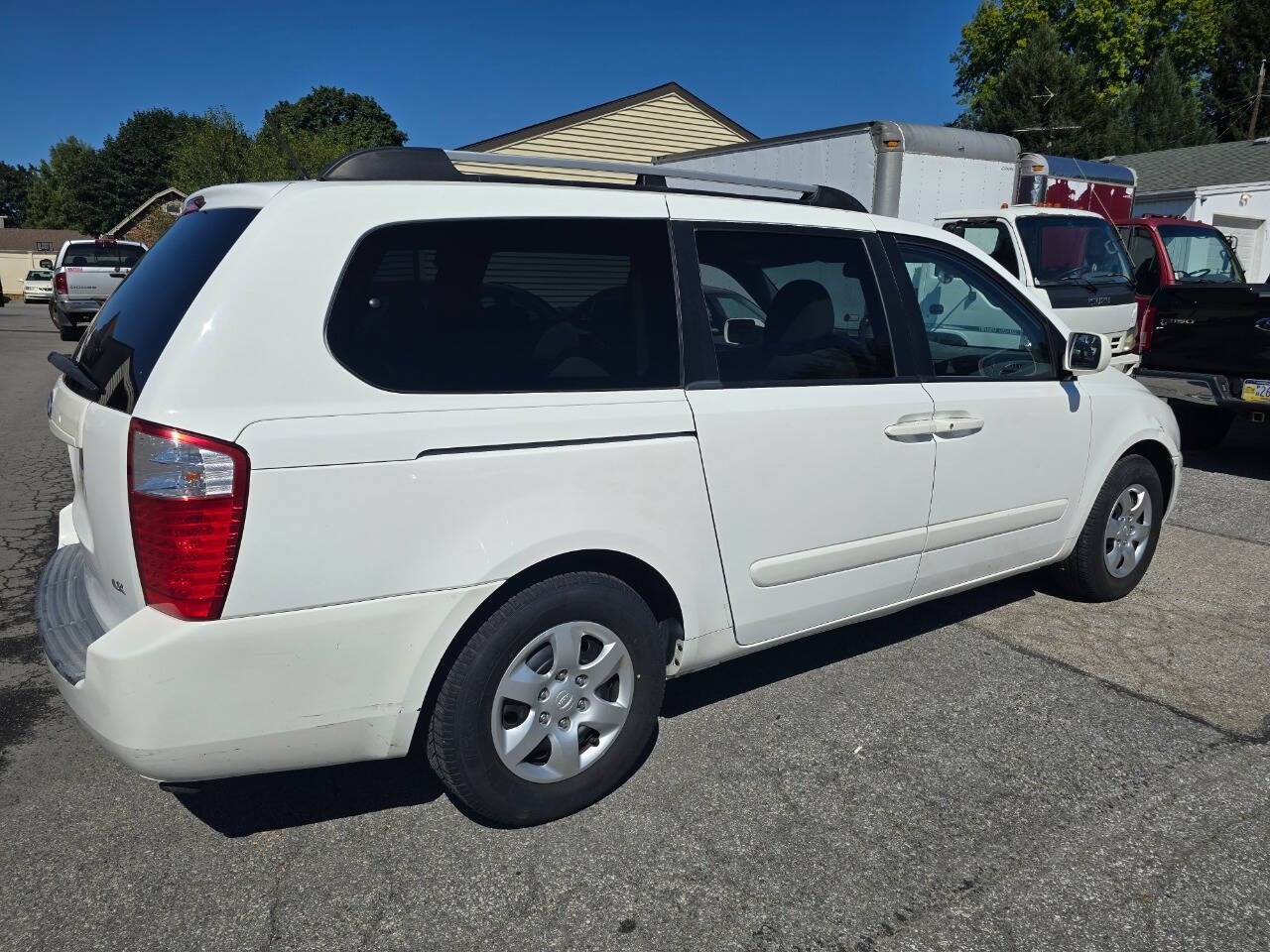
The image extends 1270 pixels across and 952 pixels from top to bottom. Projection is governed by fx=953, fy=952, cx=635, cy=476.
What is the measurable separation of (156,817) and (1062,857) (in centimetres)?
264

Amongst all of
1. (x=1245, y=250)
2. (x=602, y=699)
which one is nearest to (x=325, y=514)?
(x=602, y=699)

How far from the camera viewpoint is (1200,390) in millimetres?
7648

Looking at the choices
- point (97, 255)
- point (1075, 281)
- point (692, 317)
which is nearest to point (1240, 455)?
point (1075, 281)

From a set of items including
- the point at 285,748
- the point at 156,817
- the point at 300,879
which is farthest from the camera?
the point at 156,817

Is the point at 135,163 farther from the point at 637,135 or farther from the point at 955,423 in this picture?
the point at 955,423

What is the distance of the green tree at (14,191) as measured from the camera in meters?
115

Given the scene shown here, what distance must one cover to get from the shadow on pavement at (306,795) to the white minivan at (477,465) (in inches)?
18.8

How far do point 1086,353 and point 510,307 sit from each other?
8.63 feet

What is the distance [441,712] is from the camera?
2553mm

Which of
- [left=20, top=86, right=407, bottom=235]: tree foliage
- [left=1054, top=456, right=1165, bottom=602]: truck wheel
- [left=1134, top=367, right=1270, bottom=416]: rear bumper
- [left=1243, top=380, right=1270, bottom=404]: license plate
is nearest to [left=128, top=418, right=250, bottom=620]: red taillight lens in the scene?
[left=1054, top=456, right=1165, bottom=602]: truck wheel

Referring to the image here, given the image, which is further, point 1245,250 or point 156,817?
point 1245,250

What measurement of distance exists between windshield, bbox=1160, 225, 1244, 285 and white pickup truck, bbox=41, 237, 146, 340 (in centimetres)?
1683

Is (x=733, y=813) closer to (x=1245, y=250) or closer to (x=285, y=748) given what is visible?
(x=285, y=748)

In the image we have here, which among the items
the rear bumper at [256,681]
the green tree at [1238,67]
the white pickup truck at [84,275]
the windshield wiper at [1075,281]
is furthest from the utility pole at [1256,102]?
the rear bumper at [256,681]
